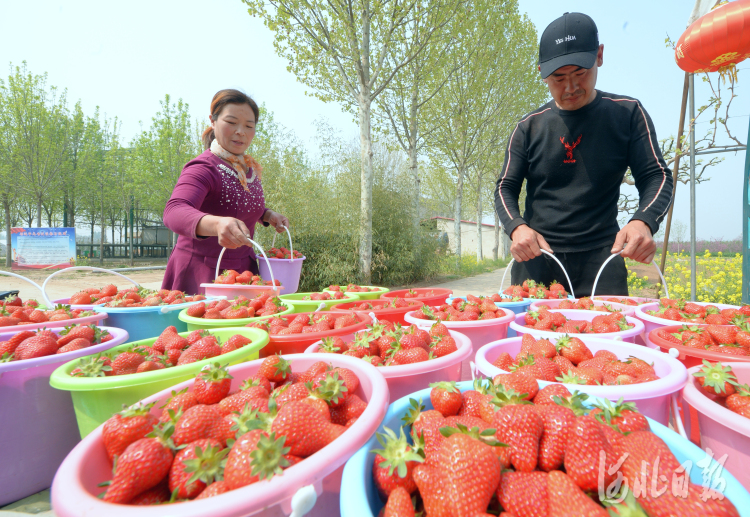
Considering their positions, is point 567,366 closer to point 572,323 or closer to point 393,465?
point 572,323

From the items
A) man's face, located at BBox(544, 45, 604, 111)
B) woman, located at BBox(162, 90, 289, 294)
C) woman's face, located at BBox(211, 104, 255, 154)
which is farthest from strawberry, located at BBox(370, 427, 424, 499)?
woman's face, located at BBox(211, 104, 255, 154)

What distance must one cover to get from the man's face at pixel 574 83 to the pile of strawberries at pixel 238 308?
6.08 feet

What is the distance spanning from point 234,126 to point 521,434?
96.4 inches

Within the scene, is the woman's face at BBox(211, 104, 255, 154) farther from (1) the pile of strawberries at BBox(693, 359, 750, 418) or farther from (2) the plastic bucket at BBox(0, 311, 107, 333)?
(1) the pile of strawberries at BBox(693, 359, 750, 418)

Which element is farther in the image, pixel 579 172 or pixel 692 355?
pixel 579 172

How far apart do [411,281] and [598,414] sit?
938 cm

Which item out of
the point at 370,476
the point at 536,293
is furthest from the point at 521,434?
the point at 536,293

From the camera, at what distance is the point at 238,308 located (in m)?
1.68

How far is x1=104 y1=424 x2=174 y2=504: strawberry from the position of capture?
665 millimetres

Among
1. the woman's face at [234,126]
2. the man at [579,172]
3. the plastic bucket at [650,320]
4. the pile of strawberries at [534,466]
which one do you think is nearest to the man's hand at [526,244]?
the man at [579,172]

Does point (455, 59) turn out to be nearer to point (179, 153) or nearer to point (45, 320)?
point (45, 320)

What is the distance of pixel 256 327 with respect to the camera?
1.44m

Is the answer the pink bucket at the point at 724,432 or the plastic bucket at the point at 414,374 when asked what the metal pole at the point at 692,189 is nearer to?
the pink bucket at the point at 724,432

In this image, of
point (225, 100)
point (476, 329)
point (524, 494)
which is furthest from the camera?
point (225, 100)
